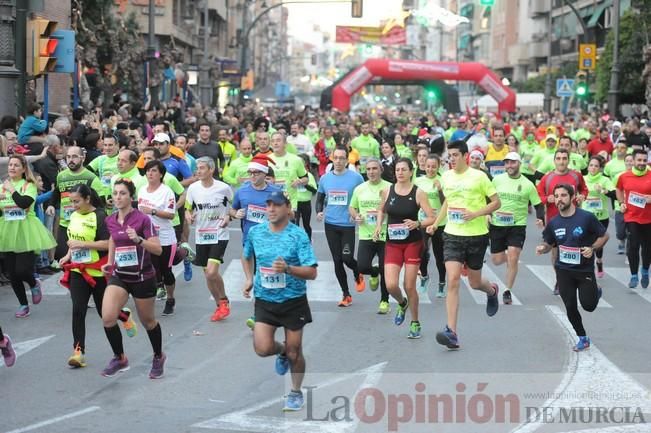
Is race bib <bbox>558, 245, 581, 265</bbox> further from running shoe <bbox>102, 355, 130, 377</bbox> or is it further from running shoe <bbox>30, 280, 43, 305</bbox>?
running shoe <bbox>30, 280, 43, 305</bbox>

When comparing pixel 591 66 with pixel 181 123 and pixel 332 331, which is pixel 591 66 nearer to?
pixel 181 123

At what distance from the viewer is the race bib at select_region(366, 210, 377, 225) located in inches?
512

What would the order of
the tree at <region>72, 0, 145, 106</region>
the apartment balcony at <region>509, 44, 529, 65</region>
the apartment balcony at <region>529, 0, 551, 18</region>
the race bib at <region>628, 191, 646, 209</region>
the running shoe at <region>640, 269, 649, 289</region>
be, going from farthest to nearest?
the apartment balcony at <region>509, 44, 529, 65</region>
the apartment balcony at <region>529, 0, 551, 18</region>
the tree at <region>72, 0, 145, 106</region>
the running shoe at <region>640, 269, 649, 289</region>
the race bib at <region>628, 191, 646, 209</region>

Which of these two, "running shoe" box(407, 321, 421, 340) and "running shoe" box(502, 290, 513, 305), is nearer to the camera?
"running shoe" box(407, 321, 421, 340)

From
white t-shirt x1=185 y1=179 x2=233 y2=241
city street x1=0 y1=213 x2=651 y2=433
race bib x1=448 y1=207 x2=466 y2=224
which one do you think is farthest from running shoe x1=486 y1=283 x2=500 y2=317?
white t-shirt x1=185 y1=179 x2=233 y2=241

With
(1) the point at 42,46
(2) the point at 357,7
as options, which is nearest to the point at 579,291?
(1) the point at 42,46

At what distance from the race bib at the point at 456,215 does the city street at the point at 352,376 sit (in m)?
1.16

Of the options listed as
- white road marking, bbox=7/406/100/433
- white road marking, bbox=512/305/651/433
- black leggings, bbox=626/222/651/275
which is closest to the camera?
white road marking, bbox=7/406/100/433

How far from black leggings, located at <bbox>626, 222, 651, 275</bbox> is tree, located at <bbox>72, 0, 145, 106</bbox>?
21263 millimetres

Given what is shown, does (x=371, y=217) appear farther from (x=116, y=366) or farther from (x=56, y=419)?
(x=56, y=419)

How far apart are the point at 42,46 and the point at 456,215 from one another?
23.9 ft

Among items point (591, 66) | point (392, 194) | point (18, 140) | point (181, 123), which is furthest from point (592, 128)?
point (392, 194)

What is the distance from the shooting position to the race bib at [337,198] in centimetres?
1381

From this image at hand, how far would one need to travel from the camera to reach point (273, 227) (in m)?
8.65
